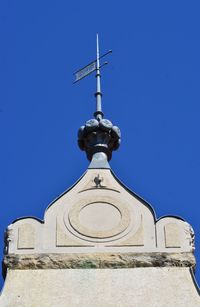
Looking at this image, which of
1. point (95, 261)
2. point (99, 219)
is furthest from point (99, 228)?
point (95, 261)

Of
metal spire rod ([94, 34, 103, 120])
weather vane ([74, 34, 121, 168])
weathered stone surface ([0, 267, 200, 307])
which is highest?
metal spire rod ([94, 34, 103, 120])

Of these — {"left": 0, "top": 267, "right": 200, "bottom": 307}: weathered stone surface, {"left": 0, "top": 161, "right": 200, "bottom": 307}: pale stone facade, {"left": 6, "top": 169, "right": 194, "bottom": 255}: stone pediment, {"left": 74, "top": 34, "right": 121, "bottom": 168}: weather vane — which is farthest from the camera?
{"left": 74, "top": 34, "right": 121, "bottom": 168}: weather vane

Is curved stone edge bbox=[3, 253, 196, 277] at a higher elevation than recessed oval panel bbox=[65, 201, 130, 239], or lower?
lower

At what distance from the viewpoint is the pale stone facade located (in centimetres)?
1402

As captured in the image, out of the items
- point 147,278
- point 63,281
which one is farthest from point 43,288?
point 147,278

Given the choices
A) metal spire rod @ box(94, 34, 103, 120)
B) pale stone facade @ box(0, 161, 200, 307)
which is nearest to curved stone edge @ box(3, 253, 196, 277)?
pale stone facade @ box(0, 161, 200, 307)

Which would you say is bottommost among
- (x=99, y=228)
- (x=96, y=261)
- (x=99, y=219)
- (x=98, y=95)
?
(x=96, y=261)

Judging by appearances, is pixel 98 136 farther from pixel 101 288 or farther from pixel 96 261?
pixel 101 288

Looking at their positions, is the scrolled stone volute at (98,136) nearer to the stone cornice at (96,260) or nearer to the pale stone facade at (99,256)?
the pale stone facade at (99,256)

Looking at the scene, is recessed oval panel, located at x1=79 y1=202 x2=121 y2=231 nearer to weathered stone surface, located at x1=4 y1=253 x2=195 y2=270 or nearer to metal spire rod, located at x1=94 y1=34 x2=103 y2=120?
weathered stone surface, located at x1=4 y1=253 x2=195 y2=270

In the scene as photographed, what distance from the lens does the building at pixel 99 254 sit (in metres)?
14.0

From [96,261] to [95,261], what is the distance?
11mm

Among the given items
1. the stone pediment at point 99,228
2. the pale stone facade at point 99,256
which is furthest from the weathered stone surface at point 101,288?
the stone pediment at point 99,228

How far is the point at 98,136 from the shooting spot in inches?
642
